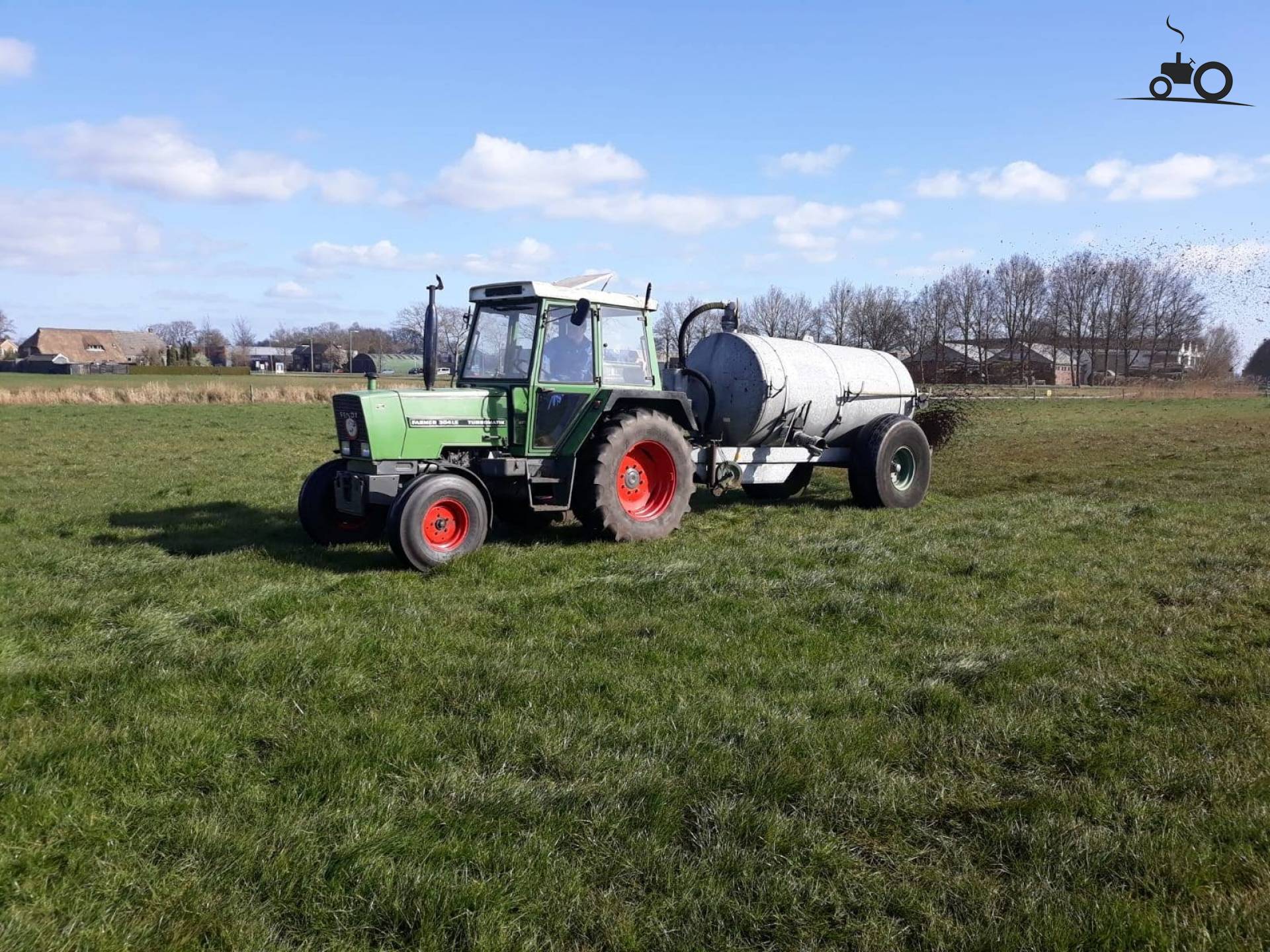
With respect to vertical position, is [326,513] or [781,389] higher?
[781,389]

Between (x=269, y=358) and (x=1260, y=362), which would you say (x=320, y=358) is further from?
(x=1260, y=362)

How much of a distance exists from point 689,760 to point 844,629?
7.23 ft

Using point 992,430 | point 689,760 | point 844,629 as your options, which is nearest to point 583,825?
point 689,760

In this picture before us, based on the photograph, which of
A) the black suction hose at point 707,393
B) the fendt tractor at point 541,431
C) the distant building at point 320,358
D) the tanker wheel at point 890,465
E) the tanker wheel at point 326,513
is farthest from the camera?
the distant building at point 320,358

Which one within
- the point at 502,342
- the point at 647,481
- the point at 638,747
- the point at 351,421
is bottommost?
the point at 638,747

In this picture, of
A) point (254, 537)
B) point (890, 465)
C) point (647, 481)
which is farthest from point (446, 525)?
point (890, 465)

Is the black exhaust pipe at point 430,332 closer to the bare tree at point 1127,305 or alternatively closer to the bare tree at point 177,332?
the bare tree at point 1127,305

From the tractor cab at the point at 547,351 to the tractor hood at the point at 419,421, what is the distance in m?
0.20

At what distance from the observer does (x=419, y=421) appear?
26.8ft

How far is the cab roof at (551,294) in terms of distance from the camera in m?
8.45

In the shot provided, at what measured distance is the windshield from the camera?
8.69m

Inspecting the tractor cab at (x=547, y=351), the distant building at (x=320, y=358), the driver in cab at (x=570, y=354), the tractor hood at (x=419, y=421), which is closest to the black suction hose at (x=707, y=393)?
the tractor cab at (x=547, y=351)

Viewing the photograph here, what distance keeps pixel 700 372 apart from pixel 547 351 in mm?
2608

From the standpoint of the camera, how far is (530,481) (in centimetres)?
860
